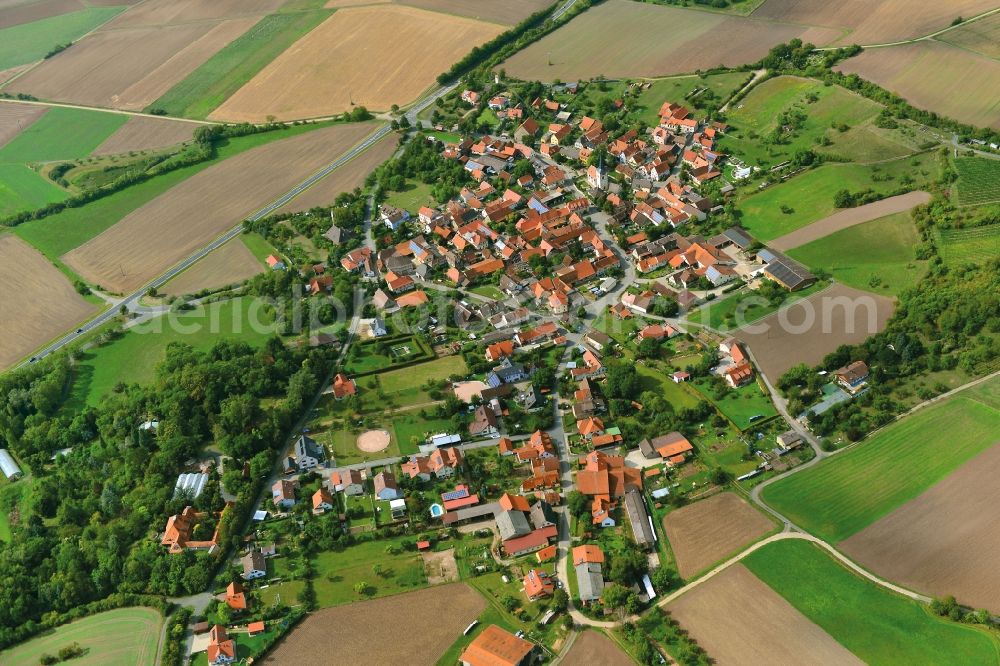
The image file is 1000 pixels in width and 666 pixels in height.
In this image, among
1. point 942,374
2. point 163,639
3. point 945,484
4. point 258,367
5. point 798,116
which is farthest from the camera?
point 798,116

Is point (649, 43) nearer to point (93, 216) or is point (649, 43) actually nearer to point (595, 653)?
point (93, 216)

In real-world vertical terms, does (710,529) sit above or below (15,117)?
below

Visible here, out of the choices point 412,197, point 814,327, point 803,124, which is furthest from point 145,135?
point 814,327

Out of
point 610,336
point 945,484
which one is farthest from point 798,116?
point 945,484

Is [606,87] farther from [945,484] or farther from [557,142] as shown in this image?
[945,484]

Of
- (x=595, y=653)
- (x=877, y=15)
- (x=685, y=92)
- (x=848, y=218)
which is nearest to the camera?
(x=595, y=653)

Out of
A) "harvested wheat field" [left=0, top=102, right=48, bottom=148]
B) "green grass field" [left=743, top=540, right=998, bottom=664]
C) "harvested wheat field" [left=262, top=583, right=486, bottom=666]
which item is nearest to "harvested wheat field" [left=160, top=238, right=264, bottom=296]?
"harvested wheat field" [left=262, top=583, right=486, bottom=666]

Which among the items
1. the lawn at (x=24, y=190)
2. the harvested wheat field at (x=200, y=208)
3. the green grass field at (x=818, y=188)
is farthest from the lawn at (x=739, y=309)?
the lawn at (x=24, y=190)
